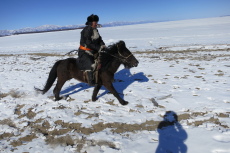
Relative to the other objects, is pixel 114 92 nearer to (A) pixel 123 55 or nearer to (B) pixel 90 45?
(A) pixel 123 55

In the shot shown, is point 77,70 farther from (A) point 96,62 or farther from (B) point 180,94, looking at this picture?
(B) point 180,94

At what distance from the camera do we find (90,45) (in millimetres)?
5547

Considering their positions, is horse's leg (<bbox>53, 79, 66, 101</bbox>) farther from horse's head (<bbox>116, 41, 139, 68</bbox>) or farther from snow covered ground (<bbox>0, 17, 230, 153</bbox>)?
horse's head (<bbox>116, 41, 139, 68</bbox>)

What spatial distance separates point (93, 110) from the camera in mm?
5699

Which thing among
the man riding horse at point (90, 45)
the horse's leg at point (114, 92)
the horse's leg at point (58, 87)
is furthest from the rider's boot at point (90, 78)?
the horse's leg at point (58, 87)

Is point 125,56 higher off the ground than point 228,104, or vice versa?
point 125,56

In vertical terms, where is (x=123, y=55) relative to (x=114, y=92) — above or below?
above

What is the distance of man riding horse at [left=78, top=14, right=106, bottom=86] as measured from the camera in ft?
18.0

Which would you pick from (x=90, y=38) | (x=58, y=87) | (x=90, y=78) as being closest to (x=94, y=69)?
(x=90, y=78)

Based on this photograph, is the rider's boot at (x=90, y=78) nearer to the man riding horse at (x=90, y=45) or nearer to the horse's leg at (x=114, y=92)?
the man riding horse at (x=90, y=45)

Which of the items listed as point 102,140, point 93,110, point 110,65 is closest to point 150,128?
point 102,140

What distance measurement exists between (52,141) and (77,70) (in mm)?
2682

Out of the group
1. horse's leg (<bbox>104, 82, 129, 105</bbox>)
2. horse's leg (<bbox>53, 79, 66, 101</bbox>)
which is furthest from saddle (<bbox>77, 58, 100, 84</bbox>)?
horse's leg (<bbox>53, 79, 66, 101</bbox>)

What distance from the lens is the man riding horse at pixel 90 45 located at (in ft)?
18.0
